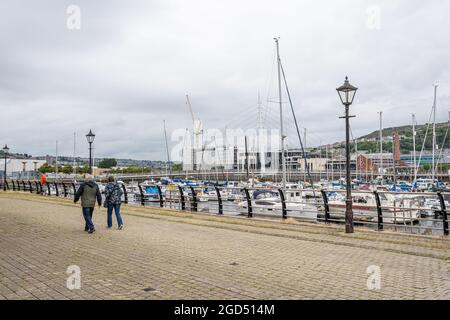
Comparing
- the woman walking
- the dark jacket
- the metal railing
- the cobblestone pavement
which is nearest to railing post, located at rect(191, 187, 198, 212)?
the metal railing

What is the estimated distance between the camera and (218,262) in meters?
8.73

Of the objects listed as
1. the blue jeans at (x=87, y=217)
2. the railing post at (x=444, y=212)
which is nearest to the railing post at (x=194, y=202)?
the blue jeans at (x=87, y=217)

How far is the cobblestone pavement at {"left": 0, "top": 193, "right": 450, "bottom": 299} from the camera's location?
6.55m

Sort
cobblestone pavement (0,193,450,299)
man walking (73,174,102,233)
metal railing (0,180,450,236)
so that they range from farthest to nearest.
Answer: metal railing (0,180,450,236) < man walking (73,174,102,233) < cobblestone pavement (0,193,450,299)

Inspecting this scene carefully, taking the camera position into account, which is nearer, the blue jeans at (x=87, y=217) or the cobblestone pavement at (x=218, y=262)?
the cobblestone pavement at (x=218, y=262)

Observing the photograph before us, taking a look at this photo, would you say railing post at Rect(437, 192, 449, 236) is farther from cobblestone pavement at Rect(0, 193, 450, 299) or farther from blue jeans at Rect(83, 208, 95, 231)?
blue jeans at Rect(83, 208, 95, 231)

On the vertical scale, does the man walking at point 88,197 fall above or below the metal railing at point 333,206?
above

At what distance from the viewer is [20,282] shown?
6934mm

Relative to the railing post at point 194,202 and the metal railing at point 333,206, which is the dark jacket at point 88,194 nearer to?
the metal railing at point 333,206

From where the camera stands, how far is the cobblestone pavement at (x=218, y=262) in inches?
258

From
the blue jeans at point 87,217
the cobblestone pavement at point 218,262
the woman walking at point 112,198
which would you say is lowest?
the cobblestone pavement at point 218,262

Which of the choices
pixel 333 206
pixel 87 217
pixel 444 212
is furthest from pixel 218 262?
pixel 333 206
